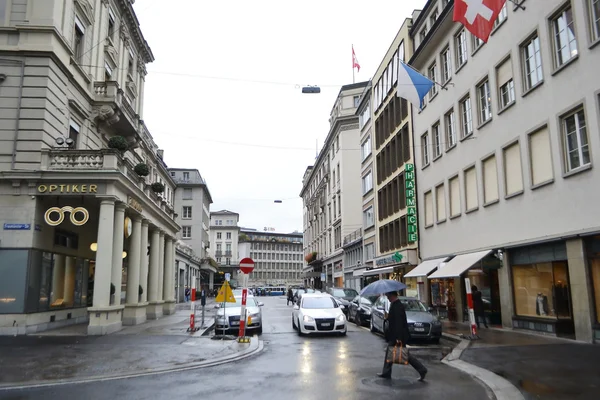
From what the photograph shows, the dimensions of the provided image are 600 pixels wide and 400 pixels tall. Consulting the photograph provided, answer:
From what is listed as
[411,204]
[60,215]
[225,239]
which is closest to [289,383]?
[60,215]

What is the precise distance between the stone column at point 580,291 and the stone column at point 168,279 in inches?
971

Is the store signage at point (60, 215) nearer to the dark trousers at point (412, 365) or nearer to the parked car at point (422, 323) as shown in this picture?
the parked car at point (422, 323)

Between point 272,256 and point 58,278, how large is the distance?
11923 centimetres

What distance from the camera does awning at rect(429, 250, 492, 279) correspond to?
2000 cm

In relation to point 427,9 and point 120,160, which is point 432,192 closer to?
point 427,9

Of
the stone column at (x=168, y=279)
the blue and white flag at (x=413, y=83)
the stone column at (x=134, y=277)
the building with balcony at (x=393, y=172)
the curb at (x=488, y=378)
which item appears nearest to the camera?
the curb at (x=488, y=378)

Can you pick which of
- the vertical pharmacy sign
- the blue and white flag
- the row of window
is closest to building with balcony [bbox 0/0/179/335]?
the blue and white flag

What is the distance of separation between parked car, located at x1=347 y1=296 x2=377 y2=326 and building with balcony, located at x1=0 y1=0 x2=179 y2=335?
10.7 meters

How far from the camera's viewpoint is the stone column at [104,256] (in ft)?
60.8

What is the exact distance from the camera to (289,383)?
9.73 meters

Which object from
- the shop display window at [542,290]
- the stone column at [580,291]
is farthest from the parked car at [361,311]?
the stone column at [580,291]

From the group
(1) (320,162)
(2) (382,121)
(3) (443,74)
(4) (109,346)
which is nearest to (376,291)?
(4) (109,346)

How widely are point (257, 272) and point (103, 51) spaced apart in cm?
11265

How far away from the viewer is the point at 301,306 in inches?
801
